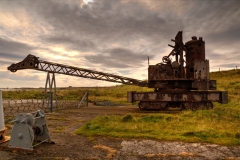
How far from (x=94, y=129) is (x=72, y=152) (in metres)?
2.97

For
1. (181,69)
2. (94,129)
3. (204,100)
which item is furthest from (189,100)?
(94,129)

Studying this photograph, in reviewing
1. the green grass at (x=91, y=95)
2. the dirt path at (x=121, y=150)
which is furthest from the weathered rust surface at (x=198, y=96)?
the green grass at (x=91, y=95)

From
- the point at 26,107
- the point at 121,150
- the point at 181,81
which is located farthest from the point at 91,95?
the point at 121,150

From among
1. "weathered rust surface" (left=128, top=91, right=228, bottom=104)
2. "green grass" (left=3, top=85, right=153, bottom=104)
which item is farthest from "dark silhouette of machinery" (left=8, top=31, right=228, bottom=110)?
"green grass" (left=3, top=85, right=153, bottom=104)

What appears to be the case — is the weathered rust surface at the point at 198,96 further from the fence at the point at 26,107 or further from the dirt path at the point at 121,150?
the dirt path at the point at 121,150

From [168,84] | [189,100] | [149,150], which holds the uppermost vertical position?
[168,84]

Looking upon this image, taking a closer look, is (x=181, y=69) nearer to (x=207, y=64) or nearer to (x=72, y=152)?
(x=207, y=64)

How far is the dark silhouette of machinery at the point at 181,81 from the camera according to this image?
52.7ft

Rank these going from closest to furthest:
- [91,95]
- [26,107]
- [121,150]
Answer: [121,150]
[26,107]
[91,95]

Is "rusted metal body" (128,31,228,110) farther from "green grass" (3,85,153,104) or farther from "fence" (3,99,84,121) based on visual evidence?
"green grass" (3,85,153,104)

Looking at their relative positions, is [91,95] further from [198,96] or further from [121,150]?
[121,150]

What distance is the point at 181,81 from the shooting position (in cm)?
1695

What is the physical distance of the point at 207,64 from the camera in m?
16.1

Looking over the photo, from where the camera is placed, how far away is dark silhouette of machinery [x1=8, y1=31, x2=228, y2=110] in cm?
1608
